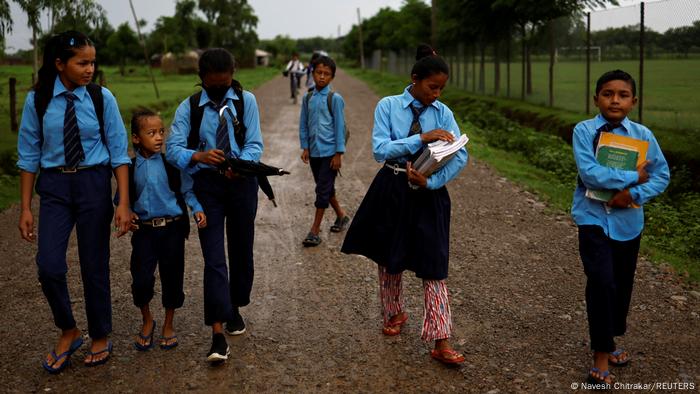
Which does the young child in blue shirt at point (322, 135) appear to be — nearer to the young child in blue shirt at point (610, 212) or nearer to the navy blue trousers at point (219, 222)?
the navy blue trousers at point (219, 222)

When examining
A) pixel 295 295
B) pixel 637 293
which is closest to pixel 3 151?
pixel 295 295

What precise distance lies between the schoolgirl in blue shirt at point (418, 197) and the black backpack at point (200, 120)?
846mm

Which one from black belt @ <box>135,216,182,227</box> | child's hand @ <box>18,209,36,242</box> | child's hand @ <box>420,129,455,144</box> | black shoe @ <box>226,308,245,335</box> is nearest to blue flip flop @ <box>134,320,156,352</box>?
black shoe @ <box>226,308,245,335</box>

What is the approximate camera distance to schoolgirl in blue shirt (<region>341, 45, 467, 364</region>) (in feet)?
13.9

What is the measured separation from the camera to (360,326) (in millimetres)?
5023

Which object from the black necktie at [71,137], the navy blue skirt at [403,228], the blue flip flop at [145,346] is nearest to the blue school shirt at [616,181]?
the navy blue skirt at [403,228]

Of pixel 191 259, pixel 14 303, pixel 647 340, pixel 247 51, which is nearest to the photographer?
pixel 647 340

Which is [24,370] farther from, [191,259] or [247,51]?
[247,51]

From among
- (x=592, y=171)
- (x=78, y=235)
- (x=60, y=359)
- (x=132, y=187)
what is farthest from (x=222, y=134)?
(x=592, y=171)

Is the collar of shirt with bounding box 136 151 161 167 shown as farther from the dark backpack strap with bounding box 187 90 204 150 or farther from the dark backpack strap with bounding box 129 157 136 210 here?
the dark backpack strap with bounding box 187 90 204 150

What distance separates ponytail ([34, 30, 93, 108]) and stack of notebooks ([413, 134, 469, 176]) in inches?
80.8

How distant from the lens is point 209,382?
4.12 metres

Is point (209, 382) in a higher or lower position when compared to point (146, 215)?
lower

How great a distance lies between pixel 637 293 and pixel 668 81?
23.9ft
